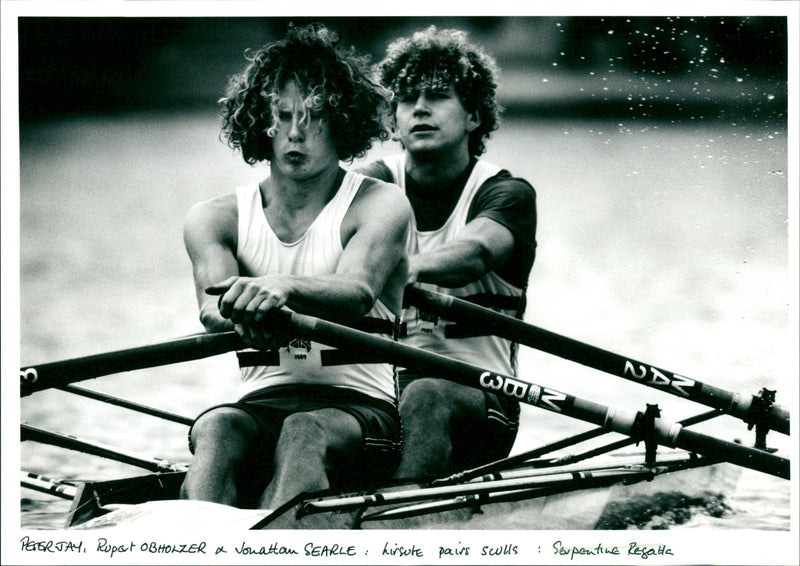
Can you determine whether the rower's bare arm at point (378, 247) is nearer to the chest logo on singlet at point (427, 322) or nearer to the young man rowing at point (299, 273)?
the young man rowing at point (299, 273)

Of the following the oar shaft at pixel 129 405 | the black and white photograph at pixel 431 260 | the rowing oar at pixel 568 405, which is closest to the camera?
the rowing oar at pixel 568 405

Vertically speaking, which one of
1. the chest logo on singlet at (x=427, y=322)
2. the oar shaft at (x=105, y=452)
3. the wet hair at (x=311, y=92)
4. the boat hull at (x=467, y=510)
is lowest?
the boat hull at (x=467, y=510)

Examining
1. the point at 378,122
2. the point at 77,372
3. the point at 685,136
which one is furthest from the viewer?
the point at 685,136

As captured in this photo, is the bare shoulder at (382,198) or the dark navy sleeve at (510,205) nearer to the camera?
the bare shoulder at (382,198)

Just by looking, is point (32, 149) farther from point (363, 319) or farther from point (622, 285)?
point (622, 285)

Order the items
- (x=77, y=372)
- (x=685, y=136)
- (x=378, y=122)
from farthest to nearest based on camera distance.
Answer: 1. (x=685, y=136)
2. (x=378, y=122)
3. (x=77, y=372)

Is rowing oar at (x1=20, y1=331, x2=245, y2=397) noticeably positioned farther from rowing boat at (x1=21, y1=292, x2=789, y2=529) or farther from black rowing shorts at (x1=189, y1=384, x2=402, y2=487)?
black rowing shorts at (x1=189, y1=384, x2=402, y2=487)

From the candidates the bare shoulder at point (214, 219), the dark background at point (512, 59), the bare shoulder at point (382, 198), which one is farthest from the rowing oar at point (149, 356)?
the dark background at point (512, 59)

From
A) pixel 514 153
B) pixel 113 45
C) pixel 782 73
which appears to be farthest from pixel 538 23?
pixel 113 45
